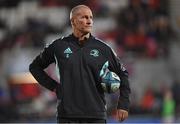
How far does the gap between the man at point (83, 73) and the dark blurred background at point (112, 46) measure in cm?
1092

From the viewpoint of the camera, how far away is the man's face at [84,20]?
5535 millimetres

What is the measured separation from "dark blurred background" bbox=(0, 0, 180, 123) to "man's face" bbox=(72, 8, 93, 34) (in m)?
11.0

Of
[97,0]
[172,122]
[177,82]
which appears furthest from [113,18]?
[172,122]

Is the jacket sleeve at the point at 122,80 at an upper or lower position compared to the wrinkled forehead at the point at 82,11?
lower

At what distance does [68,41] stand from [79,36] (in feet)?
0.36

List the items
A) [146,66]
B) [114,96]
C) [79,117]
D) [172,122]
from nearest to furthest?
[79,117] → [172,122] → [114,96] → [146,66]

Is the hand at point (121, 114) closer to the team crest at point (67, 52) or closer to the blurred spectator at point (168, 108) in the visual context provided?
the team crest at point (67, 52)

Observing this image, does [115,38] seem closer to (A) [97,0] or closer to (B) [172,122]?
(A) [97,0]

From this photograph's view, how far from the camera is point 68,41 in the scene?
18.5 ft

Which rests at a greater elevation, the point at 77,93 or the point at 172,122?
the point at 77,93

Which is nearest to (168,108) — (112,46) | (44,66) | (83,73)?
(112,46)

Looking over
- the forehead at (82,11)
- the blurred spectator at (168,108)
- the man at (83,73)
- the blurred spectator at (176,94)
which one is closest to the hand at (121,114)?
the man at (83,73)

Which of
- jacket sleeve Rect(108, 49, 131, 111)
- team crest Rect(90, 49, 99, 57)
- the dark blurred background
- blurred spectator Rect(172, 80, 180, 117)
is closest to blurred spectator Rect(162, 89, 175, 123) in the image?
the dark blurred background

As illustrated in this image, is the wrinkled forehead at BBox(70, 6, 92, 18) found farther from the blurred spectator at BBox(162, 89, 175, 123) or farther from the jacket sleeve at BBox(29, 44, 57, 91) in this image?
the blurred spectator at BBox(162, 89, 175, 123)
